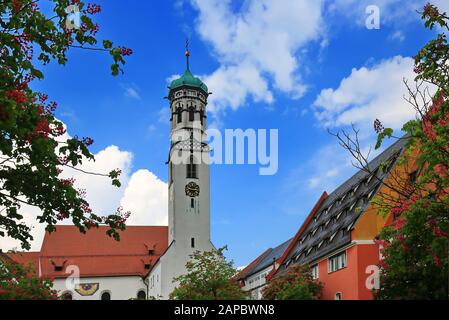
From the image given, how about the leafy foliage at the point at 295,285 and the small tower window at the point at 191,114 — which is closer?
the leafy foliage at the point at 295,285

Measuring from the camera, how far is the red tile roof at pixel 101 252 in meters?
73.9

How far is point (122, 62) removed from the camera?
1089cm

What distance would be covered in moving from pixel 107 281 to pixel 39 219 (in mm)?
63244

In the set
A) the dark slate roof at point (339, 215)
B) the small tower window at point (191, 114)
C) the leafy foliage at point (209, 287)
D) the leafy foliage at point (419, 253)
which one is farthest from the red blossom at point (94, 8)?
the small tower window at point (191, 114)

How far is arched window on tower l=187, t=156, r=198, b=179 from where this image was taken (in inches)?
Answer: 2724

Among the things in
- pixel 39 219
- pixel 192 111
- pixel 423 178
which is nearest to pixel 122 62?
pixel 39 219

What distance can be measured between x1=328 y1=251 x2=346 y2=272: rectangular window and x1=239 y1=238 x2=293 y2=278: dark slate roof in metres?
18.2

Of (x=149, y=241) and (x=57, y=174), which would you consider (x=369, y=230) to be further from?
(x=149, y=241)

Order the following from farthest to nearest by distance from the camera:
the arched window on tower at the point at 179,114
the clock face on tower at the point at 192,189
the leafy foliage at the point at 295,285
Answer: the arched window on tower at the point at 179,114 → the clock face on tower at the point at 192,189 → the leafy foliage at the point at 295,285

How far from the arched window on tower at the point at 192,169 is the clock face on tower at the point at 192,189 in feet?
3.24

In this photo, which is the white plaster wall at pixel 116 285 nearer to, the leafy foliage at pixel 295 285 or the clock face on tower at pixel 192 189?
the clock face on tower at pixel 192 189

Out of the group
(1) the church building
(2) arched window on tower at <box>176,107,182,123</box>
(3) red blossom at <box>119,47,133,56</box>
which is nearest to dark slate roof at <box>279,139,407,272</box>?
(1) the church building

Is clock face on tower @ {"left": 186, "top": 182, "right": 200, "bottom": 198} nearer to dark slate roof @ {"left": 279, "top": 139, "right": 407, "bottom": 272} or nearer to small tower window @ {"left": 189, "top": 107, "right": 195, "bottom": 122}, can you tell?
small tower window @ {"left": 189, "top": 107, "right": 195, "bottom": 122}

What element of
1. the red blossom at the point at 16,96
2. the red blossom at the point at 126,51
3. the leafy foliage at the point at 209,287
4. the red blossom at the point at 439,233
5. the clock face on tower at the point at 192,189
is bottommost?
the leafy foliage at the point at 209,287
